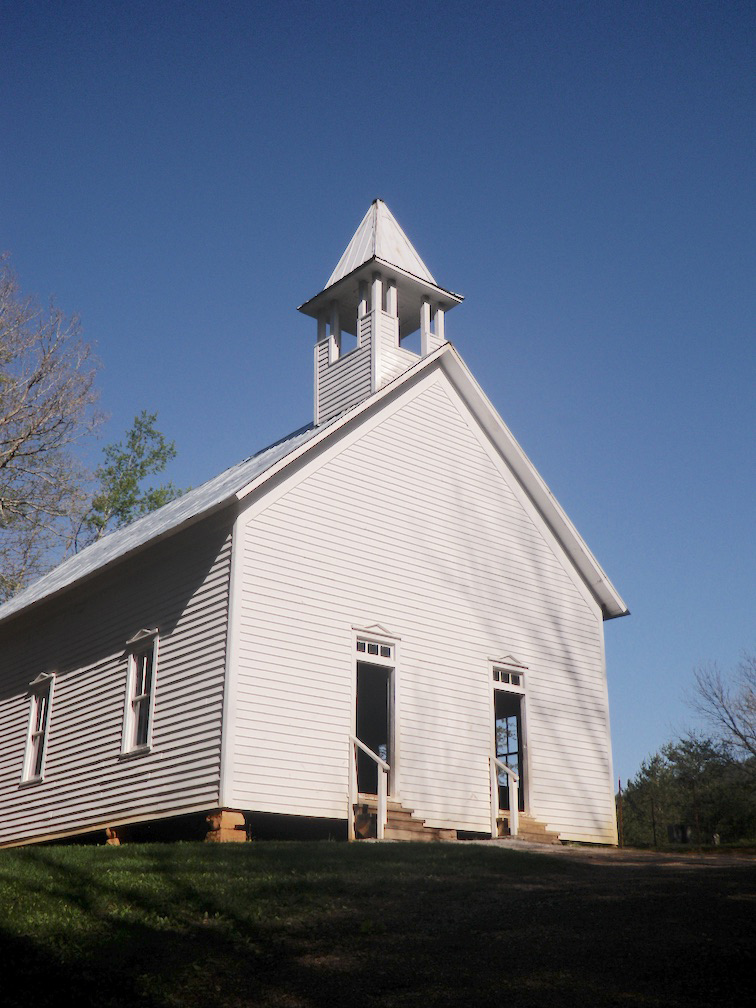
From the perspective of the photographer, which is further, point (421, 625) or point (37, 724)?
point (37, 724)

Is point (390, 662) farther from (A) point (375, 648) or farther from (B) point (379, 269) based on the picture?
(B) point (379, 269)

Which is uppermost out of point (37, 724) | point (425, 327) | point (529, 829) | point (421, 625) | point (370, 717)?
Answer: point (425, 327)

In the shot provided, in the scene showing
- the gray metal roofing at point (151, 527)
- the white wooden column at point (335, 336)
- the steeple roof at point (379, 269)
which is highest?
the steeple roof at point (379, 269)

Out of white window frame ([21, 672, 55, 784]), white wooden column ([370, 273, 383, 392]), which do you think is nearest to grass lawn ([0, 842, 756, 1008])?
white window frame ([21, 672, 55, 784])

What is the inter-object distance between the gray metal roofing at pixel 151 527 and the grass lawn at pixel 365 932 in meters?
6.96

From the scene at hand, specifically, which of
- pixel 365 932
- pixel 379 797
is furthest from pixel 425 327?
pixel 365 932

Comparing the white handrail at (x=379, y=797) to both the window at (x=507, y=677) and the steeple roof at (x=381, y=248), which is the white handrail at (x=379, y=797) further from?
the steeple roof at (x=381, y=248)

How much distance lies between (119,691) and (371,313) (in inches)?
338

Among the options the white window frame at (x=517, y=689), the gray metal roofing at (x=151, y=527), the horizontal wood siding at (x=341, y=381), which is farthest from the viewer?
the horizontal wood siding at (x=341, y=381)

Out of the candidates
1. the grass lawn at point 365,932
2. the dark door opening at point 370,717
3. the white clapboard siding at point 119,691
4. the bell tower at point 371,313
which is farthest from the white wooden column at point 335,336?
the grass lawn at point 365,932

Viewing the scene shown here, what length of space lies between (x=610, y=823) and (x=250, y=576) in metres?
8.90

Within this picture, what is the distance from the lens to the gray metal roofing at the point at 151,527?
20.0 metres

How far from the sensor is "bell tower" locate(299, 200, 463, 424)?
869 inches

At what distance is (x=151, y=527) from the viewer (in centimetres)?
2327
